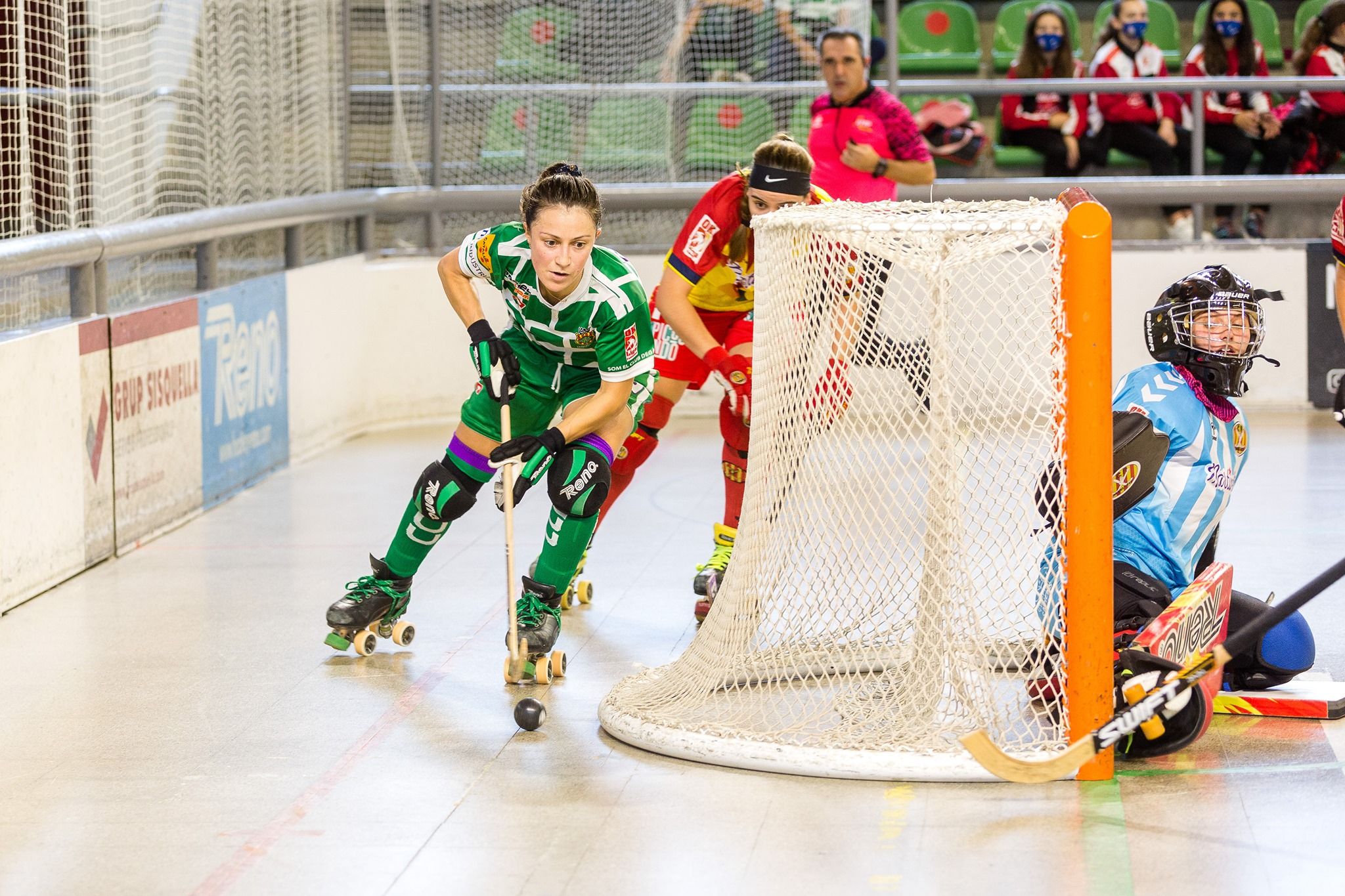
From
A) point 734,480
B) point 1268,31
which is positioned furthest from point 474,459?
point 1268,31

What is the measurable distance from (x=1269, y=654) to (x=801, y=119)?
615 cm

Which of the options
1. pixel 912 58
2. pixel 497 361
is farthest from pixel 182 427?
pixel 912 58

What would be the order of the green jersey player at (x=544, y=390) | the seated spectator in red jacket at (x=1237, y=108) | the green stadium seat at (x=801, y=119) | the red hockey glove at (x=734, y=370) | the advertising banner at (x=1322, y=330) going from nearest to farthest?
the green jersey player at (x=544, y=390), the red hockey glove at (x=734, y=370), the advertising banner at (x=1322, y=330), the green stadium seat at (x=801, y=119), the seated spectator in red jacket at (x=1237, y=108)

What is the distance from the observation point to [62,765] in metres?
4.03

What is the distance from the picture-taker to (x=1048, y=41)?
1007 centimetres

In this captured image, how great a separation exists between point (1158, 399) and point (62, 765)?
2.72 metres

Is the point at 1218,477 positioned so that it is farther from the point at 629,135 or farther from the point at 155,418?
the point at 629,135

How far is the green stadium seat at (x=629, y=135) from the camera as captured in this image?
10.0 m

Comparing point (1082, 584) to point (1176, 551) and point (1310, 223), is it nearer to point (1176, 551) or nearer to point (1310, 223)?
point (1176, 551)

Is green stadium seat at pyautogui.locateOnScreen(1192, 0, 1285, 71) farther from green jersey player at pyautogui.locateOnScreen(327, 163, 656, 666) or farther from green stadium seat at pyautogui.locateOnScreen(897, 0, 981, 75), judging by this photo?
green jersey player at pyautogui.locateOnScreen(327, 163, 656, 666)

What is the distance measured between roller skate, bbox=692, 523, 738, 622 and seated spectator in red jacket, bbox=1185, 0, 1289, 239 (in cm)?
575

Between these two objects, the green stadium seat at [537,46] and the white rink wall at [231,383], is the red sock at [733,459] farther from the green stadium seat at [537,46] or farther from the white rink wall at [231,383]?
the green stadium seat at [537,46]

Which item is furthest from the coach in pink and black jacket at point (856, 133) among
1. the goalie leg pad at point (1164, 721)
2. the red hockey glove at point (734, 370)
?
the goalie leg pad at point (1164, 721)

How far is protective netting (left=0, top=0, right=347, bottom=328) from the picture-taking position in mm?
6016
